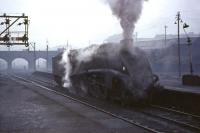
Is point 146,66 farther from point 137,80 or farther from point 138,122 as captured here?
point 138,122

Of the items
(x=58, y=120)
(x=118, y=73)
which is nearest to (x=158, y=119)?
(x=118, y=73)

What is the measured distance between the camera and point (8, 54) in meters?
100

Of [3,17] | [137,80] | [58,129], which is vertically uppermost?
[3,17]

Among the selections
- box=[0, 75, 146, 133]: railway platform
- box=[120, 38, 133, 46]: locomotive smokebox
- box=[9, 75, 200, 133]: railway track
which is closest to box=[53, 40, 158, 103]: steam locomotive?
box=[120, 38, 133, 46]: locomotive smokebox

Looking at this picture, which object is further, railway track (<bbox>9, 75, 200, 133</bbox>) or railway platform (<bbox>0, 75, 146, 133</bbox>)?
railway platform (<bbox>0, 75, 146, 133</bbox>)

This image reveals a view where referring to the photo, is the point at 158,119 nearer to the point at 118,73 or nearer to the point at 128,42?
the point at 118,73

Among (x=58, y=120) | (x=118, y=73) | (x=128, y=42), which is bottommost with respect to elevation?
(x=58, y=120)

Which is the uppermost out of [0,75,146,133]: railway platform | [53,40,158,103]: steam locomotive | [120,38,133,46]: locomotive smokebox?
[120,38,133,46]: locomotive smokebox

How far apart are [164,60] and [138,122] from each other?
2105 inches

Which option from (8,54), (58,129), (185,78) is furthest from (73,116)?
(8,54)

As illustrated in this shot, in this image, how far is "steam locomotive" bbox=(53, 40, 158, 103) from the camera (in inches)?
598

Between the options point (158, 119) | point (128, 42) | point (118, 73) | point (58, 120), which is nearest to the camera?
point (158, 119)

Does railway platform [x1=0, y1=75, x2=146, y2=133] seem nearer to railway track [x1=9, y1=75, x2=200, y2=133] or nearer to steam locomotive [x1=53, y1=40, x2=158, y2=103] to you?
railway track [x1=9, y1=75, x2=200, y2=133]

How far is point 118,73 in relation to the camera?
15422 mm
